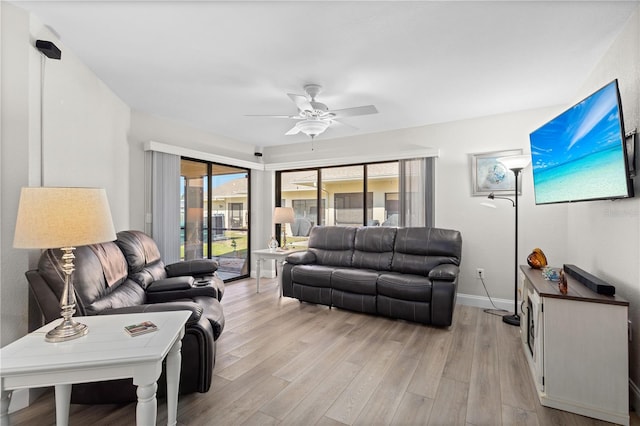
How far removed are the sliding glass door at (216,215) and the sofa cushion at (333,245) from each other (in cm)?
167

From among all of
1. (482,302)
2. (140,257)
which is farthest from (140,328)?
(482,302)

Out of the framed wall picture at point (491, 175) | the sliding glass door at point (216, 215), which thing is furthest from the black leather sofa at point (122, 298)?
the framed wall picture at point (491, 175)

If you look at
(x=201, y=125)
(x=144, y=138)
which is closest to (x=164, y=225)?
(x=144, y=138)

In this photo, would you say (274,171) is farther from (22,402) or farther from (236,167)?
(22,402)

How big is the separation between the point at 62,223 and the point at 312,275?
2826 millimetres

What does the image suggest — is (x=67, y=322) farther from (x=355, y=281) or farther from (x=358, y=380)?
(x=355, y=281)

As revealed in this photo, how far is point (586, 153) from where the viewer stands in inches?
80.8

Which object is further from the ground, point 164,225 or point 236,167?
point 236,167

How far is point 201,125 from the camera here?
165 inches

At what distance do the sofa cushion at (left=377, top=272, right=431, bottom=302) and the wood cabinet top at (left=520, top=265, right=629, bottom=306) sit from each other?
1008mm

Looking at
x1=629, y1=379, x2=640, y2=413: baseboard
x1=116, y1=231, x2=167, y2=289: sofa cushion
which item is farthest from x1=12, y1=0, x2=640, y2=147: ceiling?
x1=629, y1=379, x2=640, y2=413: baseboard

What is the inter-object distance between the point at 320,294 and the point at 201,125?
2969mm

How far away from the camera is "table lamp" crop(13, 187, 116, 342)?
1281 millimetres

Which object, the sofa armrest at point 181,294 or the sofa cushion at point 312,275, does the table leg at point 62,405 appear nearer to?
the sofa armrest at point 181,294
